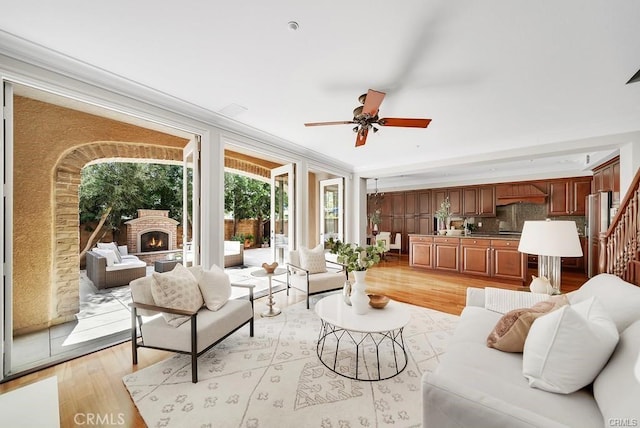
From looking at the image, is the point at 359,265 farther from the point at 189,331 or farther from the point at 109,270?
the point at 109,270

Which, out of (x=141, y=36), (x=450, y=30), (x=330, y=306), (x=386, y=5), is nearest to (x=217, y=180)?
(x=141, y=36)

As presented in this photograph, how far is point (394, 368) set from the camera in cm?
211

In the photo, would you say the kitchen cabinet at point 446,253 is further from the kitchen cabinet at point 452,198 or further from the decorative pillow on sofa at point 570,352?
the decorative pillow on sofa at point 570,352

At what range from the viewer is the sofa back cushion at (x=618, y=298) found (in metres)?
1.31

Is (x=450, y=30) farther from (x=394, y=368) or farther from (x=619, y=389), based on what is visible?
(x=394, y=368)

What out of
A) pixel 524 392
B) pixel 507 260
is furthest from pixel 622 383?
pixel 507 260

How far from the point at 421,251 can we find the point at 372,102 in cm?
480

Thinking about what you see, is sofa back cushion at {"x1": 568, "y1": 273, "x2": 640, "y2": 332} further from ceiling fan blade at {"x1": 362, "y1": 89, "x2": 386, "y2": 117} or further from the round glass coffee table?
ceiling fan blade at {"x1": 362, "y1": 89, "x2": 386, "y2": 117}

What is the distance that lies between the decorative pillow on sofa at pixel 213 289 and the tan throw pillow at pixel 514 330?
215 centimetres

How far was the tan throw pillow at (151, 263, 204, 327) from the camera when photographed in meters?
2.02

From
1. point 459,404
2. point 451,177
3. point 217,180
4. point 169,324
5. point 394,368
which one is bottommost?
point 394,368

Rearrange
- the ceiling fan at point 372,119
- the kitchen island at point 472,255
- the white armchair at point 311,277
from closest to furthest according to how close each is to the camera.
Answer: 1. the ceiling fan at point 372,119
2. the white armchair at point 311,277
3. the kitchen island at point 472,255

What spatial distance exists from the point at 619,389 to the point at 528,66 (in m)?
2.35

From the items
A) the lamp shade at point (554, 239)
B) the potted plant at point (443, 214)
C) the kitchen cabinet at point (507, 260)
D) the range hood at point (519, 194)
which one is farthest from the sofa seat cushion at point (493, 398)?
the range hood at point (519, 194)
